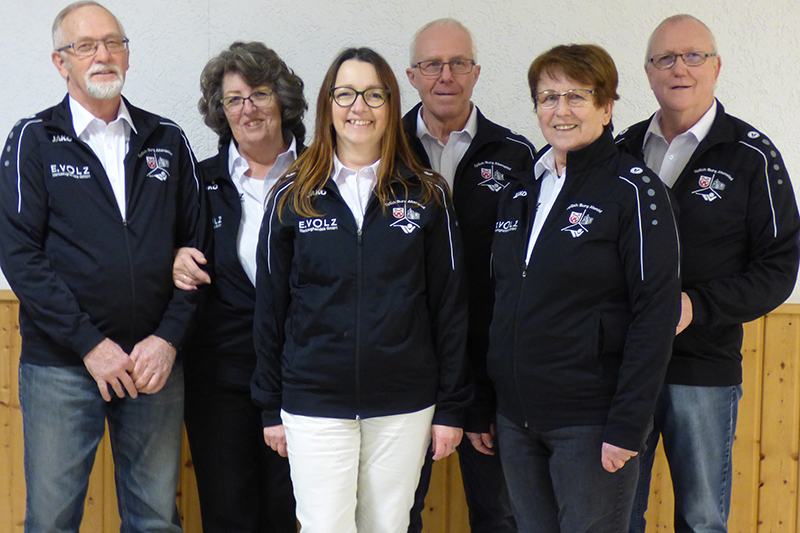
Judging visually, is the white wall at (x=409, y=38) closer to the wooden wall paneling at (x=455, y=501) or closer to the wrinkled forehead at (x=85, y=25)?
the wrinkled forehead at (x=85, y=25)

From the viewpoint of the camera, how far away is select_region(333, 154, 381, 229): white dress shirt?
1964 mm

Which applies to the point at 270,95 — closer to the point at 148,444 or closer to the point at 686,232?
the point at 148,444

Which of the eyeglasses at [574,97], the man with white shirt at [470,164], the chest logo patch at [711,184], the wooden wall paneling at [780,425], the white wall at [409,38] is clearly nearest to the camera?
the eyeglasses at [574,97]

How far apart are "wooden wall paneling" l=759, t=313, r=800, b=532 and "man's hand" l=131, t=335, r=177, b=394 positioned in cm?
217

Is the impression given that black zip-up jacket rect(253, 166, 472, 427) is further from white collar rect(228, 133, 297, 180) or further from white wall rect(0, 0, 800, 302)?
white wall rect(0, 0, 800, 302)

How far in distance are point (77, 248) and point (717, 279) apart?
1.84m

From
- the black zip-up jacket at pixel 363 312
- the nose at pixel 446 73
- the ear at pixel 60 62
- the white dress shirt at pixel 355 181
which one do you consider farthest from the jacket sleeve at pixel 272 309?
the ear at pixel 60 62

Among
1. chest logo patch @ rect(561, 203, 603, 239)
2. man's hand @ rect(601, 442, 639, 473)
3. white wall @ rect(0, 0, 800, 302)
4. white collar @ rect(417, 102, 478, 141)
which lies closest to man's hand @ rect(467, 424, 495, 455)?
man's hand @ rect(601, 442, 639, 473)

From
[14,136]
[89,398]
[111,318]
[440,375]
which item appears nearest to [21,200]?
[14,136]

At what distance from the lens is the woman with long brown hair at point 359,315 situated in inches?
73.9

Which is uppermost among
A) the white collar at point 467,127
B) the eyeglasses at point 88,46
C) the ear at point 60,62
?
the eyeglasses at point 88,46

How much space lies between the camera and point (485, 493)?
2291 millimetres

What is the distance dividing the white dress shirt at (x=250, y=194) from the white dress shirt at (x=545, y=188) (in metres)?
0.89

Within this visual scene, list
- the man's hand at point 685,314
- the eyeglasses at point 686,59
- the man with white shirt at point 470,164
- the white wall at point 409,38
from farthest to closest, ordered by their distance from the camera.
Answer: the white wall at point 409,38 < the man with white shirt at point 470,164 < the eyeglasses at point 686,59 < the man's hand at point 685,314
